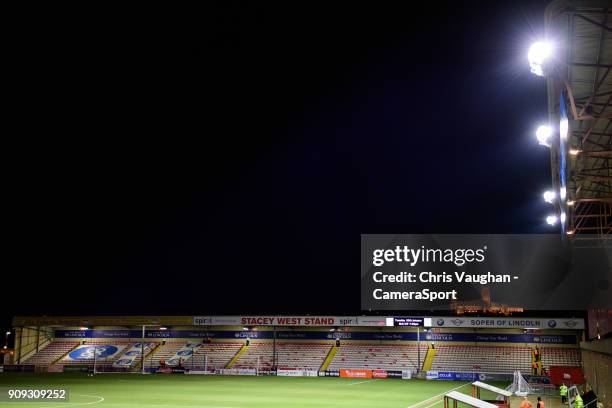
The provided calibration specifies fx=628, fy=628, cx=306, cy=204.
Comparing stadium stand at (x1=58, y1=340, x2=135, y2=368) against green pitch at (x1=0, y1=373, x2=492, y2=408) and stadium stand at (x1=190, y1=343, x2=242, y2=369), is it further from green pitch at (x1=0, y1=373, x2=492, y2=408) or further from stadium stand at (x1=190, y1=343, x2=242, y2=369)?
green pitch at (x1=0, y1=373, x2=492, y2=408)

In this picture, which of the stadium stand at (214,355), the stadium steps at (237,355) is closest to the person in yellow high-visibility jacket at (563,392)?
the stadium steps at (237,355)

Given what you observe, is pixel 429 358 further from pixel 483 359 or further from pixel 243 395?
pixel 243 395

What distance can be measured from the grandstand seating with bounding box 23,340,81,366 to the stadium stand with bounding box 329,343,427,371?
33.3 m

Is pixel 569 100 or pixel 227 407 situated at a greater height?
pixel 569 100

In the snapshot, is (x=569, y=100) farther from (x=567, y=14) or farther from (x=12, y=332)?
(x=12, y=332)

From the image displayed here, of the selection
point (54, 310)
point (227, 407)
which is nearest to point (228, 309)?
point (54, 310)

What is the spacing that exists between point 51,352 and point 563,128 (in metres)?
73.0

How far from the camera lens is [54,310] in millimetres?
99750

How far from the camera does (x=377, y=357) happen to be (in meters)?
68.5

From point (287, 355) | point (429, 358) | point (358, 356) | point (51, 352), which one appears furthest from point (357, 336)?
point (51, 352)

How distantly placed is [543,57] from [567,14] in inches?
110

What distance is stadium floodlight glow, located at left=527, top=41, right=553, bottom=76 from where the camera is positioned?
15164 mm

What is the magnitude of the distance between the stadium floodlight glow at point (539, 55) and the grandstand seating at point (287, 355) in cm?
5395

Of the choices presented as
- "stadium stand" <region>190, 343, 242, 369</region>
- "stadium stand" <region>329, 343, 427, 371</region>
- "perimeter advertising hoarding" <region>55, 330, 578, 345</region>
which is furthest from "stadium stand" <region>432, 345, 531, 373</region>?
"stadium stand" <region>190, 343, 242, 369</region>
